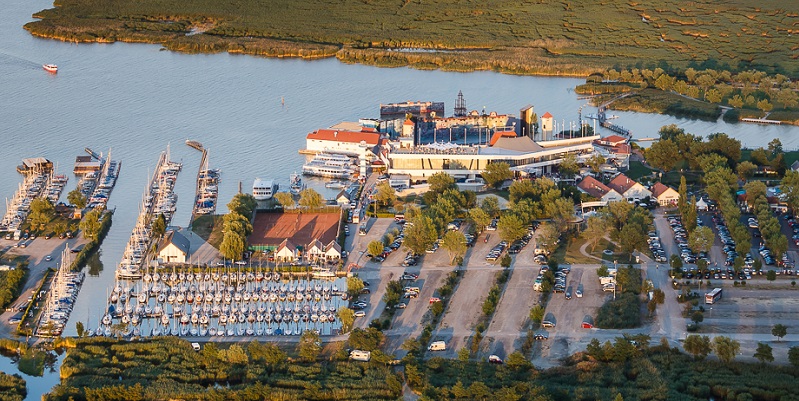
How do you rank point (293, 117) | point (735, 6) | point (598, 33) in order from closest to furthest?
point (293, 117) < point (598, 33) < point (735, 6)

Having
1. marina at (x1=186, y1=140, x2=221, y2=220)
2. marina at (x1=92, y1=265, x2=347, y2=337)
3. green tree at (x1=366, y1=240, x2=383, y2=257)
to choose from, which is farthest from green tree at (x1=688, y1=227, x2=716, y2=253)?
marina at (x1=186, y1=140, x2=221, y2=220)

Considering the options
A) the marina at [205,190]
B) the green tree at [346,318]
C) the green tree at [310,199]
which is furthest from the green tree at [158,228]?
the green tree at [346,318]

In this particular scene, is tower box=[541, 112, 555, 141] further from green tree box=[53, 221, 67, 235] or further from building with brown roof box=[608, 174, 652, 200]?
green tree box=[53, 221, 67, 235]

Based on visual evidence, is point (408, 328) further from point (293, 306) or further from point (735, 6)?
point (735, 6)

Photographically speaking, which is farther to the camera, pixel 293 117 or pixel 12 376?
pixel 293 117

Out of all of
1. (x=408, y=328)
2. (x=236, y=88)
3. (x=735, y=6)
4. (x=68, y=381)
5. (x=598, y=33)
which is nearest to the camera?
(x=68, y=381)

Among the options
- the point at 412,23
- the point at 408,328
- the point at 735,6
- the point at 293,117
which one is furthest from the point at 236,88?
the point at 735,6

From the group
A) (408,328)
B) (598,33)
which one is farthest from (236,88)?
(408,328)

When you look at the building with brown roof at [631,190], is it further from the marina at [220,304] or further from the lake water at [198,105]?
the marina at [220,304]
